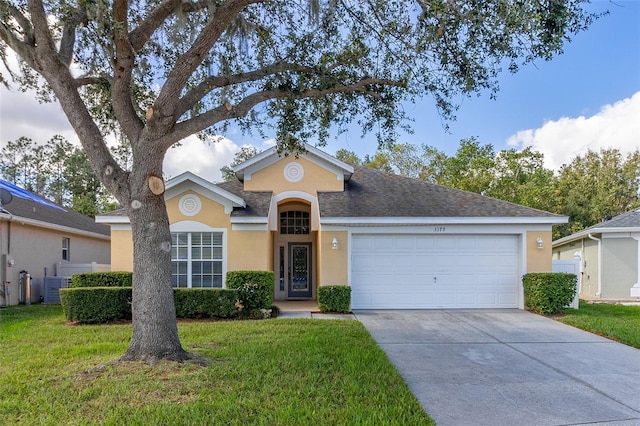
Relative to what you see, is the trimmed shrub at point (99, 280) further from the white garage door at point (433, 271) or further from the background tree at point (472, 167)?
the background tree at point (472, 167)

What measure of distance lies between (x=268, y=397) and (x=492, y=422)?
2505 millimetres

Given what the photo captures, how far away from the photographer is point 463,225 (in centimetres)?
1240

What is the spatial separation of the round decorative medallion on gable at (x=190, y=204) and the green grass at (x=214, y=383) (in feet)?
15.8

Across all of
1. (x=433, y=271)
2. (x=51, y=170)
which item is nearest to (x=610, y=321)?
(x=433, y=271)

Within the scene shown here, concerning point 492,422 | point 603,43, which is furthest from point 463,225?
point 492,422

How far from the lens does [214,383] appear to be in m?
5.36

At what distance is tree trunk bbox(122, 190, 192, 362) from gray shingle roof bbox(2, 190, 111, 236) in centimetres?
1092

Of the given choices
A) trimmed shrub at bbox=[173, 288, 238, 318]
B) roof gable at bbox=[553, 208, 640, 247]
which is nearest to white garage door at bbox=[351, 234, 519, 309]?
trimmed shrub at bbox=[173, 288, 238, 318]

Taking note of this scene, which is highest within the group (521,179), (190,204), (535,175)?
(535,175)

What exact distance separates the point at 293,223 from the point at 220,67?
756cm

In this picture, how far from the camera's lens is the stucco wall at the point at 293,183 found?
1388 centimetres

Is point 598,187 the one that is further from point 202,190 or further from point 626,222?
point 202,190

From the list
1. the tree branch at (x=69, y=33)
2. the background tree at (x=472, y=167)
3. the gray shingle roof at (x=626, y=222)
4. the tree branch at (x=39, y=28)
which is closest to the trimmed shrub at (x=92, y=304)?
the tree branch at (x=69, y=33)

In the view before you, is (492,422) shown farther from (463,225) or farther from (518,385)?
(463,225)
